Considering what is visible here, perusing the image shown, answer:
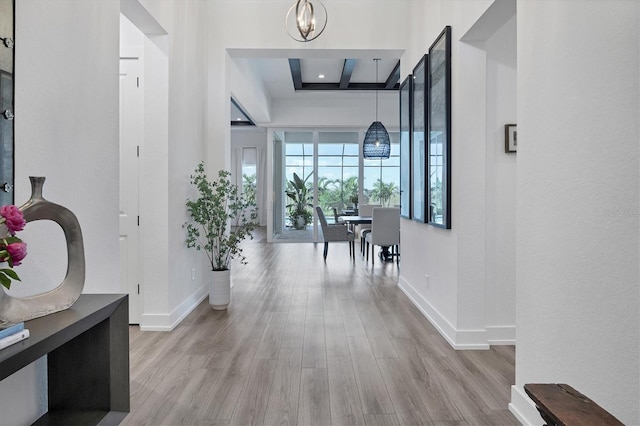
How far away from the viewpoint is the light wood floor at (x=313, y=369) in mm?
2043

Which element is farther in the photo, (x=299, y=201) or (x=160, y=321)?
(x=299, y=201)

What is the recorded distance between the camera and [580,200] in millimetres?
1592

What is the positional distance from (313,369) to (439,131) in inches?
84.0

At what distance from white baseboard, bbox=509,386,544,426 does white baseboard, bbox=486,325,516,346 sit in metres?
1.03

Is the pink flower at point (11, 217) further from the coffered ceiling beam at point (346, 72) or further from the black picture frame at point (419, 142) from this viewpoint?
the coffered ceiling beam at point (346, 72)

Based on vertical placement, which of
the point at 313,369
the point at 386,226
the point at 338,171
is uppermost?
the point at 338,171

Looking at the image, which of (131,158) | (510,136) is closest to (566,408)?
(510,136)

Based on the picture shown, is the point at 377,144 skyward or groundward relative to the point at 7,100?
skyward

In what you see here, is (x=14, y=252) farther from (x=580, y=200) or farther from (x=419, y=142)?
(x=419, y=142)

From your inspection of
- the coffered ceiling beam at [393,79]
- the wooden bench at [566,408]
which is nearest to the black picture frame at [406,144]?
the coffered ceiling beam at [393,79]

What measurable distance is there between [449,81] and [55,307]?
2949mm

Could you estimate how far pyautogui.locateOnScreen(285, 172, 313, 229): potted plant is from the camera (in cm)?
939

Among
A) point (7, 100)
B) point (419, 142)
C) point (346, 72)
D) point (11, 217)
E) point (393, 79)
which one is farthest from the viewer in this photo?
point (393, 79)

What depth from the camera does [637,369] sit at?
4.36 feet
